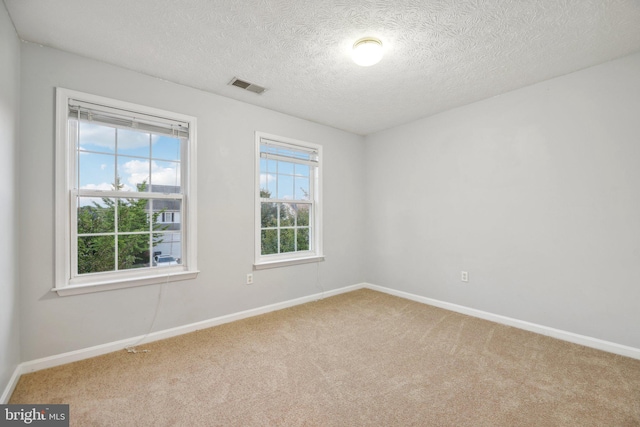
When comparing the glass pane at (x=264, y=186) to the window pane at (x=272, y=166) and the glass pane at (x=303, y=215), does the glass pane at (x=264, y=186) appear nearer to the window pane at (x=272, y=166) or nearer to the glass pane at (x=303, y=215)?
the window pane at (x=272, y=166)

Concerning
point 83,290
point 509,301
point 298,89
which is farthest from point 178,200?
point 509,301

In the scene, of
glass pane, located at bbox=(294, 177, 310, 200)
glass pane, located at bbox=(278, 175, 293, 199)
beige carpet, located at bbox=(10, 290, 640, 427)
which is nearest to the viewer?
beige carpet, located at bbox=(10, 290, 640, 427)

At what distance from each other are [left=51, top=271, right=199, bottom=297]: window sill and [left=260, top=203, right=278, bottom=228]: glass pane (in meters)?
1.01

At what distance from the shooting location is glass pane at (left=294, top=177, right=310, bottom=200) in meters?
3.92

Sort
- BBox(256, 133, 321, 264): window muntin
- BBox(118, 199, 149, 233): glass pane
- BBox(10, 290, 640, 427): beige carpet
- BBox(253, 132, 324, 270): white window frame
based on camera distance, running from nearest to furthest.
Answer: BBox(10, 290, 640, 427): beige carpet → BBox(118, 199, 149, 233): glass pane → BBox(253, 132, 324, 270): white window frame → BBox(256, 133, 321, 264): window muntin

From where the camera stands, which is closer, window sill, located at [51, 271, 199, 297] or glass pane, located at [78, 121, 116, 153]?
window sill, located at [51, 271, 199, 297]

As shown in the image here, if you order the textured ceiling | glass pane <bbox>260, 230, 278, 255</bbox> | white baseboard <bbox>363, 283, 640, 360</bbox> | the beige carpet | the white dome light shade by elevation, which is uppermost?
the textured ceiling

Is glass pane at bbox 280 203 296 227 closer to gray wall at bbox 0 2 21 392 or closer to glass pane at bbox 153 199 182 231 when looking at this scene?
glass pane at bbox 153 199 182 231

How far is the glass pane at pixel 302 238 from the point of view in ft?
12.9

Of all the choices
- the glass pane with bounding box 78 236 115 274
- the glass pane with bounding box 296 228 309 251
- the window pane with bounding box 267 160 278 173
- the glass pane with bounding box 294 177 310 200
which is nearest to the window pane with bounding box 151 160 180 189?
the glass pane with bounding box 78 236 115 274

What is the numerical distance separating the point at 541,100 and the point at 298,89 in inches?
94.9

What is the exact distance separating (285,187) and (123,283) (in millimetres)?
2049

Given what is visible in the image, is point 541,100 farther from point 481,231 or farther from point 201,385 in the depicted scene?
point 201,385

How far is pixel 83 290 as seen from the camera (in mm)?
2324
